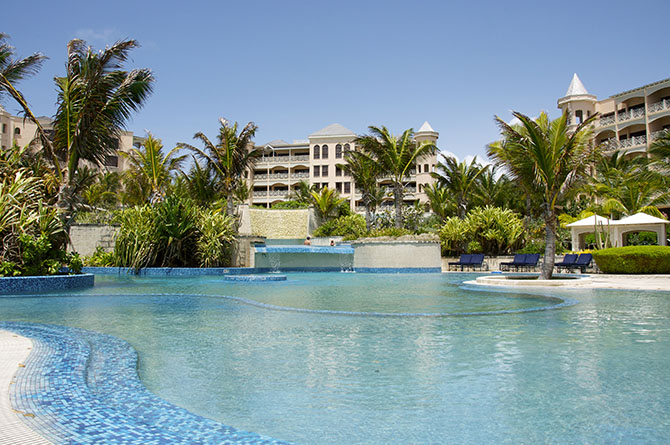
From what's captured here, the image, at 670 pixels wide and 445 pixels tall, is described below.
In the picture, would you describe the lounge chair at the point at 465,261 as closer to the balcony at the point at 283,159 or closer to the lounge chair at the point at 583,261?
the lounge chair at the point at 583,261

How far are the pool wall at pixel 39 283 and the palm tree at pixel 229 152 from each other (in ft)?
40.9

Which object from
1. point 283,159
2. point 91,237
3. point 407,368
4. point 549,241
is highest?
point 283,159

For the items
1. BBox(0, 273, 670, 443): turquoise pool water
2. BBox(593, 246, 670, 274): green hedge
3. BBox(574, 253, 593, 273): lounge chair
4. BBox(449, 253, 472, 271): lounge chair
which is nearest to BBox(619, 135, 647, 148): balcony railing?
BBox(449, 253, 472, 271): lounge chair

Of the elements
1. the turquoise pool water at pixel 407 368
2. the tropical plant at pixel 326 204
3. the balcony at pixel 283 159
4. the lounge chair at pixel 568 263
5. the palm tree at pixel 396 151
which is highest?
the balcony at pixel 283 159

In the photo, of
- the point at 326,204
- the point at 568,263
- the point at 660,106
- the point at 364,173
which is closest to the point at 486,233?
the point at 568,263

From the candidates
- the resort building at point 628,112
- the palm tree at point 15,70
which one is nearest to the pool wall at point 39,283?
the palm tree at point 15,70

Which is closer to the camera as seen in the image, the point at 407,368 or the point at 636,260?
the point at 407,368

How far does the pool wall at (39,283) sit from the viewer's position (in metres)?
10.7

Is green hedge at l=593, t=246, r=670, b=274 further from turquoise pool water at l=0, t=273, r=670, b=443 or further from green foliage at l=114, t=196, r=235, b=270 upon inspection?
green foliage at l=114, t=196, r=235, b=270

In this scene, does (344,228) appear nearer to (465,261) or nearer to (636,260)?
(465,261)

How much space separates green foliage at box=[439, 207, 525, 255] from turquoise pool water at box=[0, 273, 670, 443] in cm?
1491

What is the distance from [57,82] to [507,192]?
97.0 ft

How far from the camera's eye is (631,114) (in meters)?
39.4

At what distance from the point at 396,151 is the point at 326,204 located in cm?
1238
